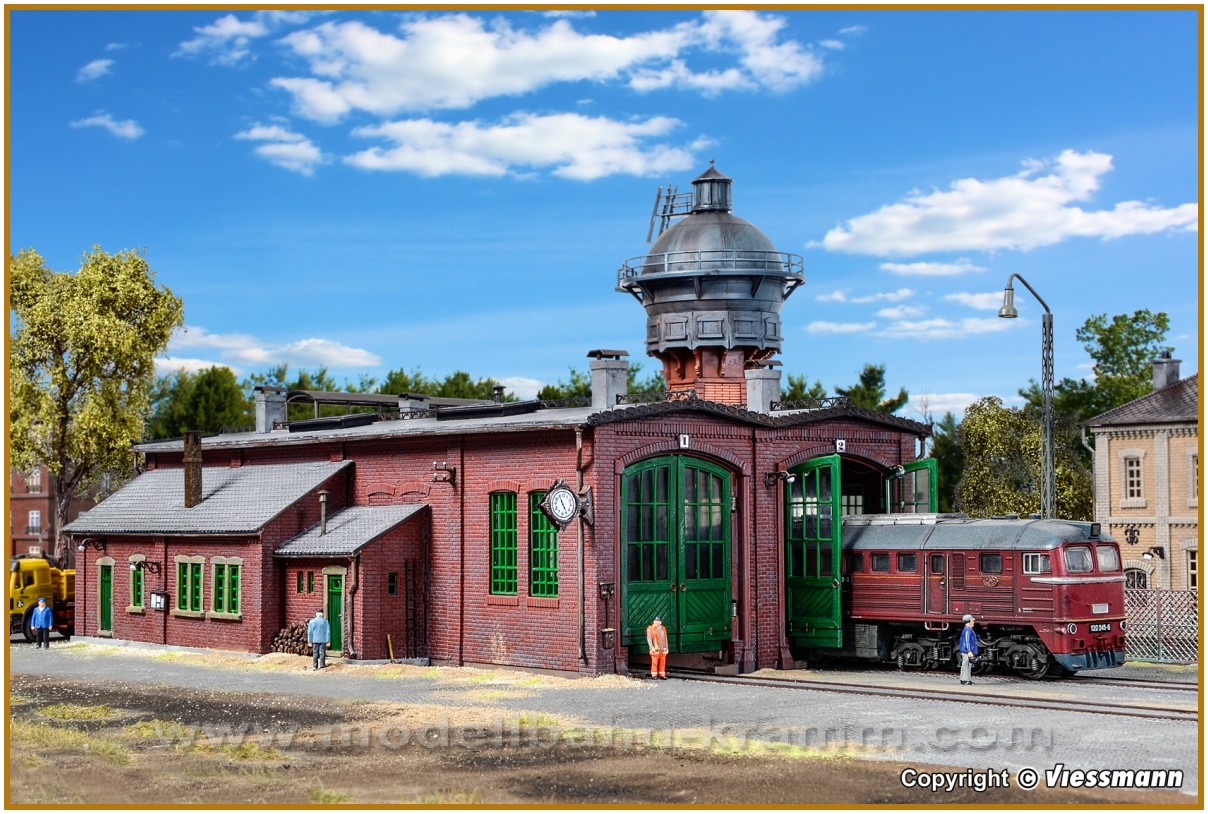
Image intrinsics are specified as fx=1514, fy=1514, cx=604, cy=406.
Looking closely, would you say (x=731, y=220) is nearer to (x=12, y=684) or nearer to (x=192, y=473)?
(x=192, y=473)

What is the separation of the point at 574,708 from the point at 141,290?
1366 inches

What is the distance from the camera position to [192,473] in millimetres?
41031

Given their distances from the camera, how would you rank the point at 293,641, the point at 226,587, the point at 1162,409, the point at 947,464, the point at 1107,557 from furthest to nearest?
the point at 947,464 < the point at 1162,409 < the point at 226,587 < the point at 293,641 < the point at 1107,557

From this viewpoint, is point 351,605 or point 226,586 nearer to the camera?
point 351,605

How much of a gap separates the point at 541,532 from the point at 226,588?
9732mm

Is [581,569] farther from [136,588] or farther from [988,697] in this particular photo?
[136,588]

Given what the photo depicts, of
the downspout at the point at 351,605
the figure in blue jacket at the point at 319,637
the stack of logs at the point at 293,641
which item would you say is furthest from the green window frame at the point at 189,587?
the figure in blue jacket at the point at 319,637

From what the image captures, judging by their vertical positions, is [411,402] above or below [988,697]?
above

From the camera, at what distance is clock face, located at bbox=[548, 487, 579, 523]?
31.2 metres

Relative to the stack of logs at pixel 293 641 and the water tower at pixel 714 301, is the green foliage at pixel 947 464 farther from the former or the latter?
the stack of logs at pixel 293 641

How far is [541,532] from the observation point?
3303cm

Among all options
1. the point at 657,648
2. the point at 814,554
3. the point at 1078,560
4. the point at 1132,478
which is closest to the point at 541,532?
the point at 657,648

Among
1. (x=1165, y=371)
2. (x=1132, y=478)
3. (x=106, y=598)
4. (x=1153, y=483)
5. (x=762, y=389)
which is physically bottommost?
(x=106, y=598)

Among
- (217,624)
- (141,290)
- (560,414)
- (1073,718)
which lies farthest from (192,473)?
(1073,718)
